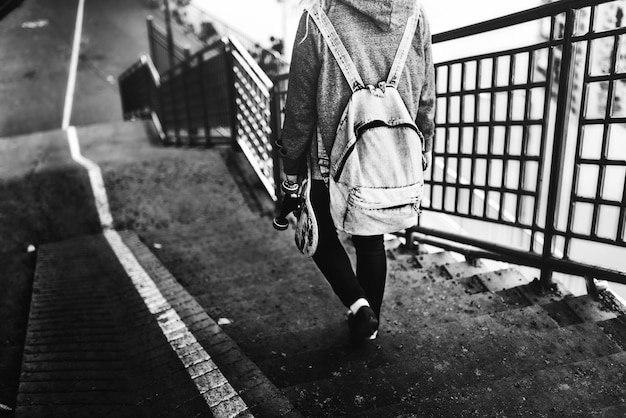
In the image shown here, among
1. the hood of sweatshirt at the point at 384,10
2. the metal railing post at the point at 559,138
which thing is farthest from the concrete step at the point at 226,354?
the metal railing post at the point at 559,138

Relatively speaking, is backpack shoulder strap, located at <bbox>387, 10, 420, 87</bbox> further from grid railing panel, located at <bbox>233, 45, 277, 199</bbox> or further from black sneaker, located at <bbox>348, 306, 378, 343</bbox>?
grid railing panel, located at <bbox>233, 45, 277, 199</bbox>

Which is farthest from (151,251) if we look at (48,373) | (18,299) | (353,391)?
(353,391)

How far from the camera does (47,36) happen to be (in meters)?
21.7

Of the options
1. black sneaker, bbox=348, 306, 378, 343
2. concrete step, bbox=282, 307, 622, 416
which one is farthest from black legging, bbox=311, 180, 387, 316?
concrete step, bbox=282, 307, 622, 416

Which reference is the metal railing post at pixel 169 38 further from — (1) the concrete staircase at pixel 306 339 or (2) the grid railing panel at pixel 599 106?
(2) the grid railing panel at pixel 599 106

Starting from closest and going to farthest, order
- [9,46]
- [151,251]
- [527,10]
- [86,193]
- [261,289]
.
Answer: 1. [527,10]
2. [261,289]
3. [151,251]
4. [86,193]
5. [9,46]

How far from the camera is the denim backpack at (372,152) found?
1.96m

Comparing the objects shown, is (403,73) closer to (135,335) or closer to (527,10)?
(527,10)

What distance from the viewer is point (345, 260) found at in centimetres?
234

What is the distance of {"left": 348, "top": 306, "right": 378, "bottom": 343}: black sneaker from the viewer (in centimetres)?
221

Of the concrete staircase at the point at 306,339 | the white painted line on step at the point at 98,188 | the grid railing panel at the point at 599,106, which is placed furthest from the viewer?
the white painted line on step at the point at 98,188

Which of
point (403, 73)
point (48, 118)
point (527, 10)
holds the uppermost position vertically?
point (527, 10)

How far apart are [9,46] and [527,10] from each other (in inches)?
915

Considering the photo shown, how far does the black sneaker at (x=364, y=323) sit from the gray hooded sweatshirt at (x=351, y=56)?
0.72m
